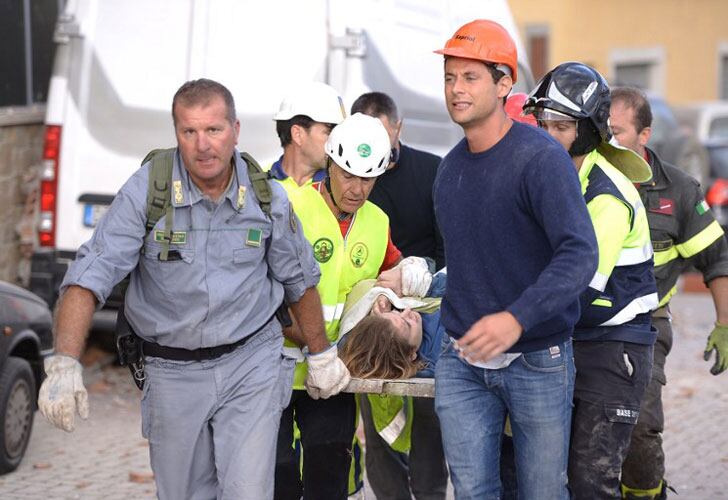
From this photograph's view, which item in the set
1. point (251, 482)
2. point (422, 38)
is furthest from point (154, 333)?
point (422, 38)

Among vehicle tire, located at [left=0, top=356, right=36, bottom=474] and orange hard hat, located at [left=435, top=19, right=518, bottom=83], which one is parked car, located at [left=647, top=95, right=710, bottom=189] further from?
orange hard hat, located at [left=435, top=19, right=518, bottom=83]

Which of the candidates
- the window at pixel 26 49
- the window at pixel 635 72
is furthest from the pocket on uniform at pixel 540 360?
the window at pixel 635 72

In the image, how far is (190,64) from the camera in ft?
30.0

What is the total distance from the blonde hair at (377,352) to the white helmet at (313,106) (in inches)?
44.7

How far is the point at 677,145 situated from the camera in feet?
61.7

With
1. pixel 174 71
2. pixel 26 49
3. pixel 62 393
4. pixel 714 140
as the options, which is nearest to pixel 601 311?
pixel 62 393

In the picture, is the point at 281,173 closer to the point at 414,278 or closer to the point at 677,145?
the point at 414,278

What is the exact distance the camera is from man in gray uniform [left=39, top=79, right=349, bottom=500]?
462 cm

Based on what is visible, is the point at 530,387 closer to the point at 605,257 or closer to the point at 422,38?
the point at 605,257

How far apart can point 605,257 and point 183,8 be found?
489 cm

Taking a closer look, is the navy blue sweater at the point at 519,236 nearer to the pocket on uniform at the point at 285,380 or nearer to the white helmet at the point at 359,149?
the pocket on uniform at the point at 285,380

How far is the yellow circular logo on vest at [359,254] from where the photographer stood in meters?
5.79

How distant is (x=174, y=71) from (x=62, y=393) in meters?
5.07

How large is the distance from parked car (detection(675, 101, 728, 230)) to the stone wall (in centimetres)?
1016
